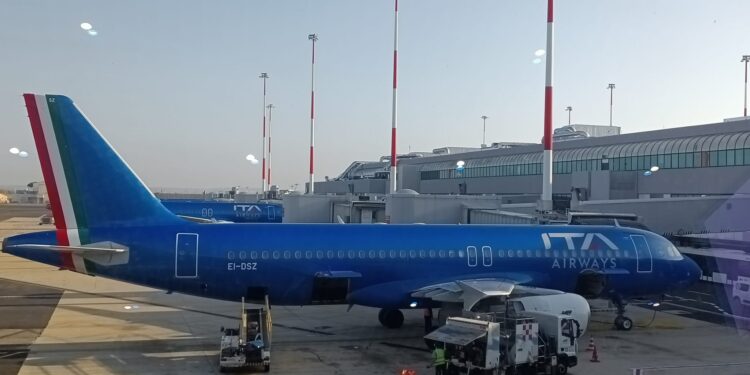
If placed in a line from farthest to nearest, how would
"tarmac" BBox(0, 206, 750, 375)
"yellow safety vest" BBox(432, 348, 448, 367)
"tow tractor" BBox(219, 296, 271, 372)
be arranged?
1. "tarmac" BBox(0, 206, 750, 375)
2. "tow tractor" BBox(219, 296, 271, 372)
3. "yellow safety vest" BBox(432, 348, 448, 367)

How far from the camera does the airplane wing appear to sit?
18531 mm

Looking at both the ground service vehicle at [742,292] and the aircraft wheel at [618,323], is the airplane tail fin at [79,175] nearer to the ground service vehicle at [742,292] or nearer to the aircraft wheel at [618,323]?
the aircraft wheel at [618,323]

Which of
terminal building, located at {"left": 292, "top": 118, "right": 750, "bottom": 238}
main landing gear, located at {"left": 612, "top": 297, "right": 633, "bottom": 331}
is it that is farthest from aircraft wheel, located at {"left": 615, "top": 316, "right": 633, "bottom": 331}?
terminal building, located at {"left": 292, "top": 118, "right": 750, "bottom": 238}

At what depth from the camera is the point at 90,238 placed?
60.0 ft

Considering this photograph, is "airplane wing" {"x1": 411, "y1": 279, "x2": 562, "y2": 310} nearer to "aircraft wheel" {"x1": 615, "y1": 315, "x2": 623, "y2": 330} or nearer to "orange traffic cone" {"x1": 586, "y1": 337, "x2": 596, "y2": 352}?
"orange traffic cone" {"x1": 586, "y1": 337, "x2": 596, "y2": 352}

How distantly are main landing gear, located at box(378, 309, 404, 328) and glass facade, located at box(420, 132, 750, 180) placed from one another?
2772 cm

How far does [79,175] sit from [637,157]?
134 feet

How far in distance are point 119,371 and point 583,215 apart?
2244cm

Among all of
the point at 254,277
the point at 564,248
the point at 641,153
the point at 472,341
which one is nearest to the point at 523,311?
the point at 472,341

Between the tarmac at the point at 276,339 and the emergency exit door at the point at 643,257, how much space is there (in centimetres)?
219

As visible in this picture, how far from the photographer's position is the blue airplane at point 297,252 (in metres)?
18.0

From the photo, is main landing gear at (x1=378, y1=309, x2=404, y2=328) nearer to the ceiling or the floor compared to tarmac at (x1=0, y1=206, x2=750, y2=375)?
nearer to the ceiling

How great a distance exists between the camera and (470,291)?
18656mm

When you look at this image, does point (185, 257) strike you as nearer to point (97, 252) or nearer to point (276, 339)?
point (97, 252)
